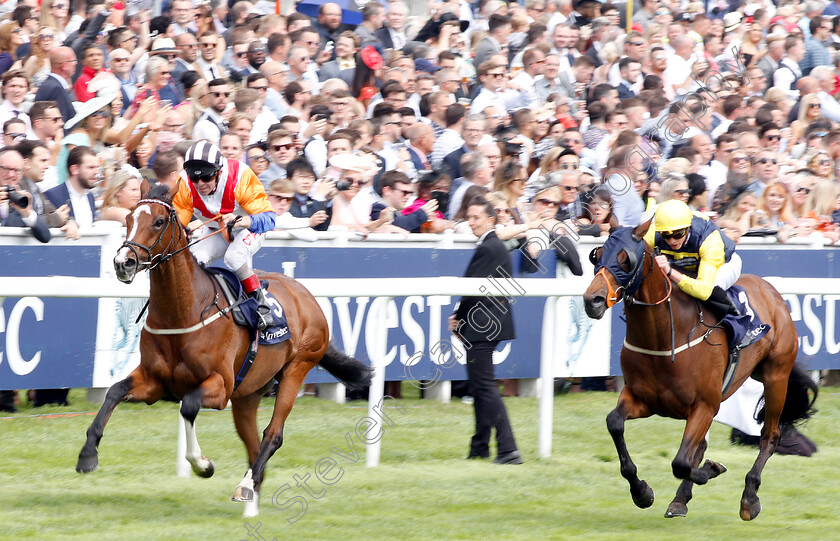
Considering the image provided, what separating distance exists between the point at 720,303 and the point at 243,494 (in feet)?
8.66

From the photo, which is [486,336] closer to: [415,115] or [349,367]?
[349,367]

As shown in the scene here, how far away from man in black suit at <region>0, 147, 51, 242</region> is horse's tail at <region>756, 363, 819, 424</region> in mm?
4444

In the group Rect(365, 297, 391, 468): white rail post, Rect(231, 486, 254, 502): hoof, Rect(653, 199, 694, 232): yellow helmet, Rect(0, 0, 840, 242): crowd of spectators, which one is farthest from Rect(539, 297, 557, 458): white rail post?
Rect(231, 486, 254, 502): hoof

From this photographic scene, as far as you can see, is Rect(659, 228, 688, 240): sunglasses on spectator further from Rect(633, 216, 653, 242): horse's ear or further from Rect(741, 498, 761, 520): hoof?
Rect(741, 498, 761, 520): hoof

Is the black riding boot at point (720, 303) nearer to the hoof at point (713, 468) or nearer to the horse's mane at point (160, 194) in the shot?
the hoof at point (713, 468)

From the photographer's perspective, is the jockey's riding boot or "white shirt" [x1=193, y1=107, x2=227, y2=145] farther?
"white shirt" [x1=193, y1=107, x2=227, y2=145]

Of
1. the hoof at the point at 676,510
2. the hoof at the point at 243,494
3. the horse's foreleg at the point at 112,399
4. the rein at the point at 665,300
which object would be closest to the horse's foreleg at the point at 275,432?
the hoof at the point at 243,494

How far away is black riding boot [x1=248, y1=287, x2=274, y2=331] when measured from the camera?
216 inches

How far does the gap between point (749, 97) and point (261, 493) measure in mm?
8465

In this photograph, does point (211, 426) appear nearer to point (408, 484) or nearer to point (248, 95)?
point (408, 484)

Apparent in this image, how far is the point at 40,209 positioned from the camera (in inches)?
273

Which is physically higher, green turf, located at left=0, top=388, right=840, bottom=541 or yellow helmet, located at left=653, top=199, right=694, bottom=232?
yellow helmet, located at left=653, top=199, right=694, bottom=232

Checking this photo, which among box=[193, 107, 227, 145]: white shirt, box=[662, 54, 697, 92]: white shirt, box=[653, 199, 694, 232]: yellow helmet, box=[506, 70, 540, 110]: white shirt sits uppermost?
box=[662, 54, 697, 92]: white shirt

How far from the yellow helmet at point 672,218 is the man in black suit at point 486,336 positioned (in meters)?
1.32
